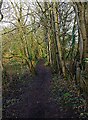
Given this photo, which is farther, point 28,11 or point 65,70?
point 28,11

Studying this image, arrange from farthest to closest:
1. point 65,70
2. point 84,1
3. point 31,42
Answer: point 31,42 → point 65,70 → point 84,1

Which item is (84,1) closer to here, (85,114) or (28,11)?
(85,114)

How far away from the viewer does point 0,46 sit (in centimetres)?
2259

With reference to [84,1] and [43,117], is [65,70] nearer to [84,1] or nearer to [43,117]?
[84,1]

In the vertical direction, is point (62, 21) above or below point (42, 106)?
above

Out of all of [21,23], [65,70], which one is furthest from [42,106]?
[21,23]

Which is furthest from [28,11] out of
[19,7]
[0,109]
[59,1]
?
[0,109]

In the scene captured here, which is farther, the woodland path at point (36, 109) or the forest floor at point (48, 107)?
the woodland path at point (36, 109)

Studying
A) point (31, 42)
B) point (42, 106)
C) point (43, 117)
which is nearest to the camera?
point (43, 117)

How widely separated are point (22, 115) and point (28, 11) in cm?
1595

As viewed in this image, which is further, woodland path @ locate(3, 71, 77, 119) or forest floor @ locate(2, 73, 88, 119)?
woodland path @ locate(3, 71, 77, 119)

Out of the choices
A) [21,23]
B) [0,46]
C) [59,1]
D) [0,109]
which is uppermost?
[59,1]

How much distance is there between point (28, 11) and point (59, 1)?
5.34m

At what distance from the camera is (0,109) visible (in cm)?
1078
